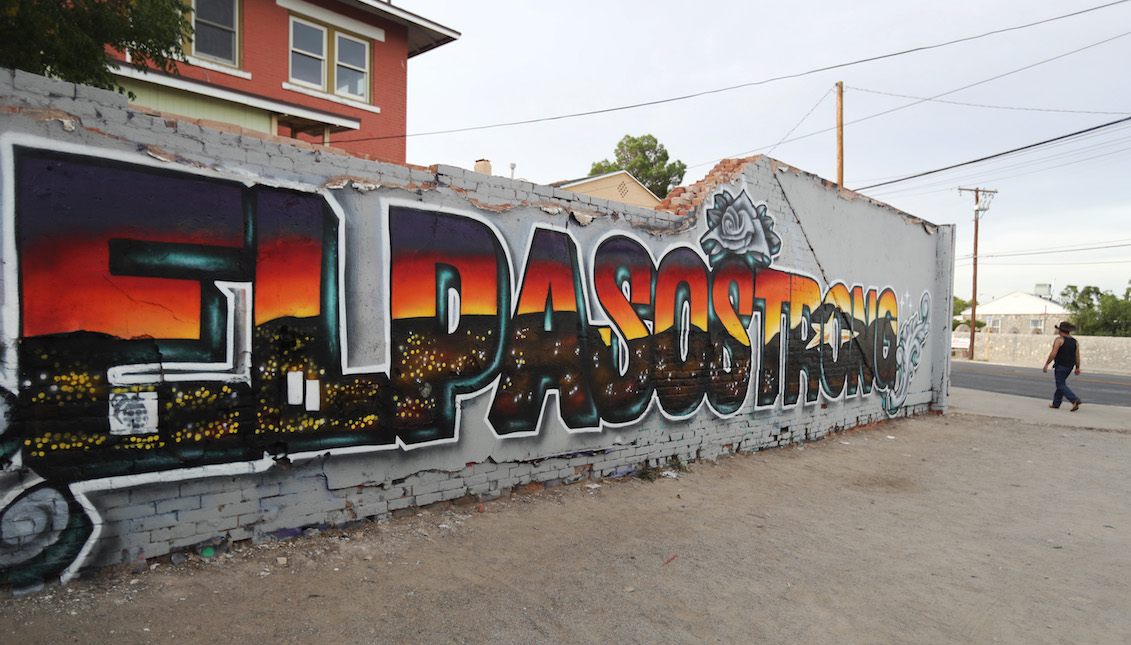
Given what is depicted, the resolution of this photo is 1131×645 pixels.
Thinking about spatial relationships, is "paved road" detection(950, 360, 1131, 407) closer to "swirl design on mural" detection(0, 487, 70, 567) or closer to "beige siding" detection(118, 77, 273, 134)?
"swirl design on mural" detection(0, 487, 70, 567)

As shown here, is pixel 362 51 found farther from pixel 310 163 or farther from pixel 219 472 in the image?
pixel 219 472

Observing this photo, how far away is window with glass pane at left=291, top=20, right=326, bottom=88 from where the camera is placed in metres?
13.1

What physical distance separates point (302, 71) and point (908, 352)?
1333 cm

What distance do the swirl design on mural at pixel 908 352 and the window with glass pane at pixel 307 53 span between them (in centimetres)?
1282

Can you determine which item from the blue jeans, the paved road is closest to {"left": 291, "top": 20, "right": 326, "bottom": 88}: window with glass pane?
the blue jeans

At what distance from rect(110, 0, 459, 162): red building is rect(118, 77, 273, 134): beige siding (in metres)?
0.02

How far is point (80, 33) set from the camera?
18.6ft

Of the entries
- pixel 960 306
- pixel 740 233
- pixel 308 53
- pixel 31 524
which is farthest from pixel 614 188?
pixel 960 306

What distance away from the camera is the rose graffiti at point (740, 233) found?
22.3 feet

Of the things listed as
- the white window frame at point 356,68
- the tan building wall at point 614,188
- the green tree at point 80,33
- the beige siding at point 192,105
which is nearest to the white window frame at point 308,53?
the white window frame at point 356,68

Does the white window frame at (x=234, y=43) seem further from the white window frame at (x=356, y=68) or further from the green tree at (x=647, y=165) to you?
the green tree at (x=647, y=165)

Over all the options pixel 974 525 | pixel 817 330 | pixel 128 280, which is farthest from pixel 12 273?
pixel 817 330

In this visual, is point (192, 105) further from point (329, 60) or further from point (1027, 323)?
point (1027, 323)

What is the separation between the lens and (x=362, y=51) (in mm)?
14117
